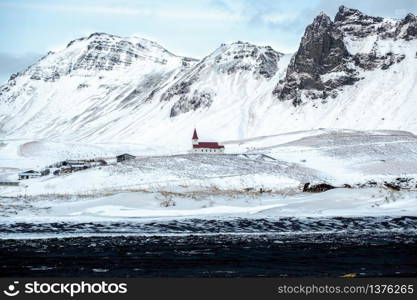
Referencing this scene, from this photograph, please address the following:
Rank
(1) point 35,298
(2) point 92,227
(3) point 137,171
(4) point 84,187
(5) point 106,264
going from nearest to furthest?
(1) point 35,298 < (5) point 106,264 < (2) point 92,227 < (4) point 84,187 < (3) point 137,171

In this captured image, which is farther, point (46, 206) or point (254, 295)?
point (46, 206)

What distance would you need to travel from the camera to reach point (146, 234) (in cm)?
3272

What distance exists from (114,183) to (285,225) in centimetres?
4188

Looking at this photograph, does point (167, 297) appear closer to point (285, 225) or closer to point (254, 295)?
point (254, 295)

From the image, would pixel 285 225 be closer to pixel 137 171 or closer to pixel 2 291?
pixel 2 291

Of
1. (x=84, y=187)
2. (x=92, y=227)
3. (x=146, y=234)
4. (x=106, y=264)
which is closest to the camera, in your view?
(x=106, y=264)

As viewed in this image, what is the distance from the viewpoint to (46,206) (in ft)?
147

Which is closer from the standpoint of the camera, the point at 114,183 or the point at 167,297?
the point at 167,297

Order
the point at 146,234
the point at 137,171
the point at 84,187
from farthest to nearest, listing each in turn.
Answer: the point at 137,171 < the point at 84,187 < the point at 146,234

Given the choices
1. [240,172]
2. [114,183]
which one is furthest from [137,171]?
[240,172]

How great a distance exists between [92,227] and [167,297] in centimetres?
1874

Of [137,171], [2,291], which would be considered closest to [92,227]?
[2,291]

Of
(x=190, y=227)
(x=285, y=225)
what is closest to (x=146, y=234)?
(x=190, y=227)

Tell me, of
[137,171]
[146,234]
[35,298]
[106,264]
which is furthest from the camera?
[137,171]
